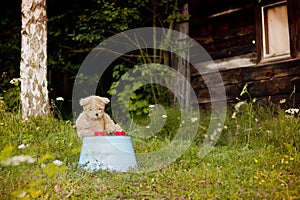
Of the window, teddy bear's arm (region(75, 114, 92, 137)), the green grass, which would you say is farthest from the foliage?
teddy bear's arm (region(75, 114, 92, 137))

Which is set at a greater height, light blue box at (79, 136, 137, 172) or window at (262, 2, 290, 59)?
window at (262, 2, 290, 59)

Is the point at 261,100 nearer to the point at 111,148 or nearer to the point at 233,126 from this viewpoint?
the point at 233,126

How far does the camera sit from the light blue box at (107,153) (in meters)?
4.77

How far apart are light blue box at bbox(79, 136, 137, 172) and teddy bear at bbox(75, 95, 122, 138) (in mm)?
355

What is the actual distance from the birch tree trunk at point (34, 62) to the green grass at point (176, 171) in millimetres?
289

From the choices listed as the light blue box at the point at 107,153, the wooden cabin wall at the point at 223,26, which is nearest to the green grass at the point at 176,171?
the light blue box at the point at 107,153

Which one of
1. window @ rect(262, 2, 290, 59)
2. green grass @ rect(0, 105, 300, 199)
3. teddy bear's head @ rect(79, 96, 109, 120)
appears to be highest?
window @ rect(262, 2, 290, 59)

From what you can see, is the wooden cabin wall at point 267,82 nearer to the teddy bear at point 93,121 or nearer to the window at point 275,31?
the window at point 275,31

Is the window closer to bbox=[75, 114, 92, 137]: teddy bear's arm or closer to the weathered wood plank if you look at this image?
the weathered wood plank

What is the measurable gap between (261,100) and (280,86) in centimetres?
39

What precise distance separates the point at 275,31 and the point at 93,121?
384 centimetres

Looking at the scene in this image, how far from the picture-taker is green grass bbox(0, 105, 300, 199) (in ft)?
13.1

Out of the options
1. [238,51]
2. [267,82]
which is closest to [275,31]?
[238,51]

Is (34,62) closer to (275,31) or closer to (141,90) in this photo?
(141,90)
